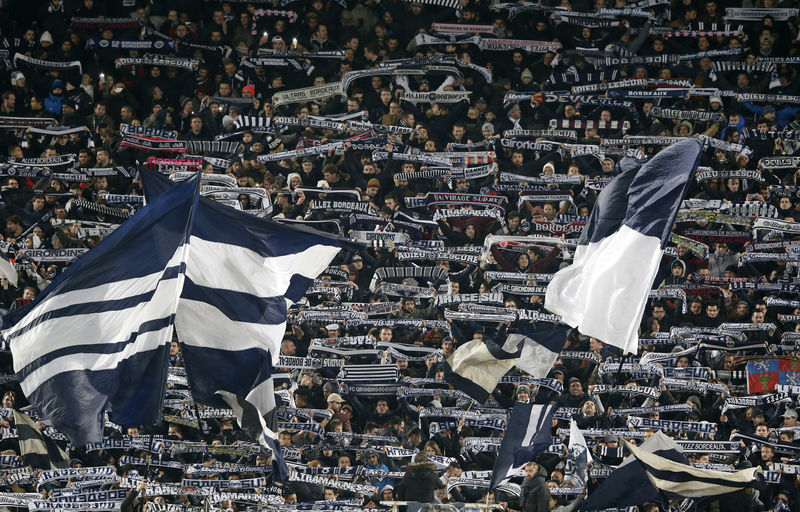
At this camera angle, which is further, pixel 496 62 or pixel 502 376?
pixel 496 62

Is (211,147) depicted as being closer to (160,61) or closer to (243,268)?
(160,61)

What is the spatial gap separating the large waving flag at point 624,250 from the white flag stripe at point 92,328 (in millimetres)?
4515

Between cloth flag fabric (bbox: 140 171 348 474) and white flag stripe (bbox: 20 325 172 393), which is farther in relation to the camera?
cloth flag fabric (bbox: 140 171 348 474)

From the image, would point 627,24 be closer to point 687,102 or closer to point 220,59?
point 687,102

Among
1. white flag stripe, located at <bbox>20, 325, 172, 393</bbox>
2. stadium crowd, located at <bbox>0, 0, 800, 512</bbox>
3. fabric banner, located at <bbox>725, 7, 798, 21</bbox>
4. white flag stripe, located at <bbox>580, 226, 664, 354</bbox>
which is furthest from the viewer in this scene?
fabric banner, located at <bbox>725, 7, 798, 21</bbox>

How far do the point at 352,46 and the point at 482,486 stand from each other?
8678mm

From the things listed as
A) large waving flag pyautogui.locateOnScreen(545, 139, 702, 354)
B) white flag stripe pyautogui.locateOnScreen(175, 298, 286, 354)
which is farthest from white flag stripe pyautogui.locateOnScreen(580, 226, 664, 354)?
white flag stripe pyautogui.locateOnScreen(175, 298, 286, 354)

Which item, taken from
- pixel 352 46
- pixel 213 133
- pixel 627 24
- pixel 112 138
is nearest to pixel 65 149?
pixel 112 138

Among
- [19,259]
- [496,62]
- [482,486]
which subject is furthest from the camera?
[496,62]

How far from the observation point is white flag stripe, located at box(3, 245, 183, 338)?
11555 millimetres

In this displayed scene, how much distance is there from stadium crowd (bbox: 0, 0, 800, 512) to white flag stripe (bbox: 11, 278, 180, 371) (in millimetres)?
4731

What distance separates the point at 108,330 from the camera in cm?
1145

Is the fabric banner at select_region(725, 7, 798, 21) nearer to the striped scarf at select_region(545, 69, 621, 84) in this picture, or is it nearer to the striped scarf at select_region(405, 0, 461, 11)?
the striped scarf at select_region(545, 69, 621, 84)

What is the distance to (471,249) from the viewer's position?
19141 mm
